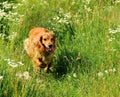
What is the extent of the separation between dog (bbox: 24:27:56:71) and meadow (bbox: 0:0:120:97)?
0.11m

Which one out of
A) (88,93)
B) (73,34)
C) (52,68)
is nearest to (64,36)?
(73,34)

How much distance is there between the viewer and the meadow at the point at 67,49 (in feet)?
15.1

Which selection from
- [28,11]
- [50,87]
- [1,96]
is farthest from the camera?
[28,11]

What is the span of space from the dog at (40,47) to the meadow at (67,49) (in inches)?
4.5

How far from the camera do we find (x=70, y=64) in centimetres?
579

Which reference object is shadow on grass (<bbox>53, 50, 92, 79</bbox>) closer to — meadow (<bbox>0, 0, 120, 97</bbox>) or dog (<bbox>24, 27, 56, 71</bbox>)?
meadow (<bbox>0, 0, 120, 97</bbox>)

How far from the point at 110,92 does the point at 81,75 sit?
0.86m

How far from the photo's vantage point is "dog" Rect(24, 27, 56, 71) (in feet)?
19.8

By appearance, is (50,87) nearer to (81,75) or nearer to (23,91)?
(81,75)

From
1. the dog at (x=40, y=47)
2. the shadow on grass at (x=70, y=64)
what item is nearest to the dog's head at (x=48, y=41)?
the dog at (x=40, y=47)

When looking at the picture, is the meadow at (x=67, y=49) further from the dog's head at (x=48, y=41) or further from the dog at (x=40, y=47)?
the dog's head at (x=48, y=41)

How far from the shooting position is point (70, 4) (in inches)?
283

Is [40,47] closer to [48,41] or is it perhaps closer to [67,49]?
[48,41]

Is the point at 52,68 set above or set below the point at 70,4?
below
